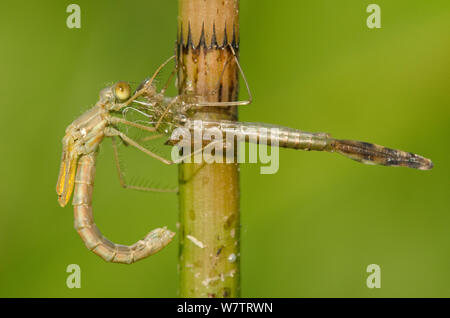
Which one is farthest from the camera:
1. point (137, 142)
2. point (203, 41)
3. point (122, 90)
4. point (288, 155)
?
point (288, 155)

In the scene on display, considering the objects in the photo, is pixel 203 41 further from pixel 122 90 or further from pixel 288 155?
pixel 288 155

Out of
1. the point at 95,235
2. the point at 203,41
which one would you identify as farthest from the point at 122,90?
the point at 203,41

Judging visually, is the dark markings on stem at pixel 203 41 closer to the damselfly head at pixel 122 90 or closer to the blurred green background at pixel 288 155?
the damselfly head at pixel 122 90

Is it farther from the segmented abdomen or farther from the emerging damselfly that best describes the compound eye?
the segmented abdomen

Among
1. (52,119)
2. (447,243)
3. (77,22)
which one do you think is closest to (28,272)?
(52,119)

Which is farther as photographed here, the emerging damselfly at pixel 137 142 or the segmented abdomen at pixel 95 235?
the segmented abdomen at pixel 95 235

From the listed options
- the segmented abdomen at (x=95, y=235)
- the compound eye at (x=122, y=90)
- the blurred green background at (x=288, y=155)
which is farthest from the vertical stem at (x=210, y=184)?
the blurred green background at (x=288, y=155)

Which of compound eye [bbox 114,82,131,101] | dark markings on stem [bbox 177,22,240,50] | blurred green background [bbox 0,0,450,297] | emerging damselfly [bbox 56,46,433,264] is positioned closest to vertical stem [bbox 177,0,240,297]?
dark markings on stem [bbox 177,22,240,50]
